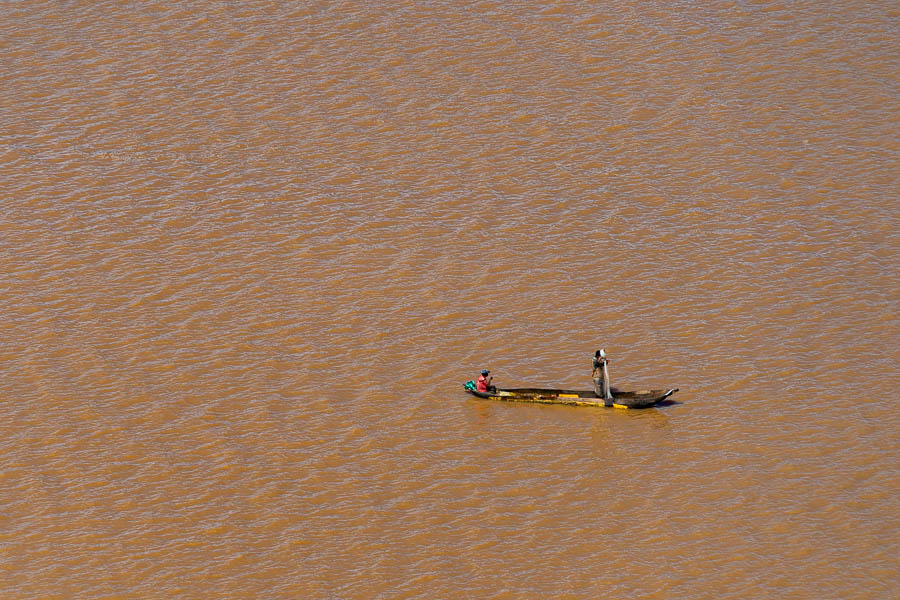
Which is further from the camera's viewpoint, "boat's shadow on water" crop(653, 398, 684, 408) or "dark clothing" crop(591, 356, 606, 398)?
"boat's shadow on water" crop(653, 398, 684, 408)

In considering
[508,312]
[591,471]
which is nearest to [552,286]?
[508,312]

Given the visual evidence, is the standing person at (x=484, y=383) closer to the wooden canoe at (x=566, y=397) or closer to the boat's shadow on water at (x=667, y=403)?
the wooden canoe at (x=566, y=397)

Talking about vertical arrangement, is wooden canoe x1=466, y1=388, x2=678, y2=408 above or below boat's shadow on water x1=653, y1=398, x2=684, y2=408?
above

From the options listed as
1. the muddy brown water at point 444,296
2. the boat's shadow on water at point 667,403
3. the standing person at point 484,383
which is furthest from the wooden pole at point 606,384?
the standing person at point 484,383

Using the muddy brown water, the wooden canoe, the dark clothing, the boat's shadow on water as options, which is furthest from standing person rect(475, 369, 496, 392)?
the boat's shadow on water

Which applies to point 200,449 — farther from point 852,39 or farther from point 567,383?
point 852,39

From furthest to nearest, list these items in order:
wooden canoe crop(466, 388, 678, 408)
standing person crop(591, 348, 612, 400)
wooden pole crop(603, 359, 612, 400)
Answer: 1. wooden canoe crop(466, 388, 678, 408)
2. standing person crop(591, 348, 612, 400)
3. wooden pole crop(603, 359, 612, 400)

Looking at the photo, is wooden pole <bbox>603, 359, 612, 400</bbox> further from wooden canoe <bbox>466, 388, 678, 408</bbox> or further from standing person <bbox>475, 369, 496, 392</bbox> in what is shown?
standing person <bbox>475, 369, 496, 392</bbox>

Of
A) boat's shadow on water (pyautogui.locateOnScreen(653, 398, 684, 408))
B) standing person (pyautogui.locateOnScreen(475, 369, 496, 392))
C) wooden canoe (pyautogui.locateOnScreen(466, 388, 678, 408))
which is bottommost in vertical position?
boat's shadow on water (pyautogui.locateOnScreen(653, 398, 684, 408))

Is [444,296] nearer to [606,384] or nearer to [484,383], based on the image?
[484,383]
